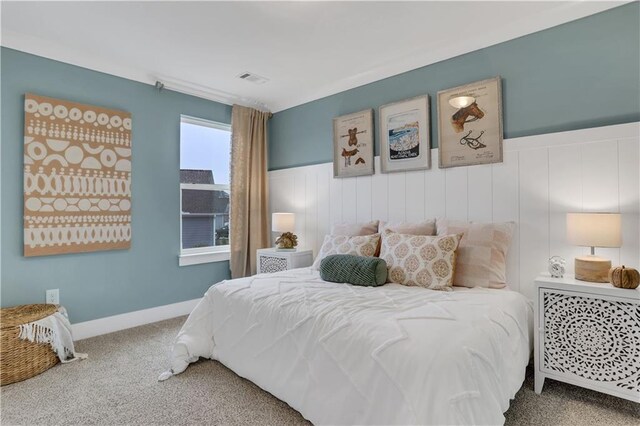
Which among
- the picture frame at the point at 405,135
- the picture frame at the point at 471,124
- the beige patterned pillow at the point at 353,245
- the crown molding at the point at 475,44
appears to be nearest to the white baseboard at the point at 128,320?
the beige patterned pillow at the point at 353,245

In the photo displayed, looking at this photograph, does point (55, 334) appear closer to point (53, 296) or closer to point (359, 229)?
point (53, 296)

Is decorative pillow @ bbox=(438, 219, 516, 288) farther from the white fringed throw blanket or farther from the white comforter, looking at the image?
the white fringed throw blanket

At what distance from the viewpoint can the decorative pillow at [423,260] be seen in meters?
2.12

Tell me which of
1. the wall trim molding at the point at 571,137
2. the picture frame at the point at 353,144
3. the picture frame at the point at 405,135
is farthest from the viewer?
the picture frame at the point at 353,144

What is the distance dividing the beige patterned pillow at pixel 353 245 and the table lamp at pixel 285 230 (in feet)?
2.57

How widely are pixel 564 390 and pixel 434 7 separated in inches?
98.9

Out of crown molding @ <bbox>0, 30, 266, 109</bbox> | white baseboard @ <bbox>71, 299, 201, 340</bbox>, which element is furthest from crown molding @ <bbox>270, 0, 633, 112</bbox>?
white baseboard @ <bbox>71, 299, 201, 340</bbox>

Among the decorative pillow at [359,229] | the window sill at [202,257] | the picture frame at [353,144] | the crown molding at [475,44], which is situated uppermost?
the crown molding at [475,44]

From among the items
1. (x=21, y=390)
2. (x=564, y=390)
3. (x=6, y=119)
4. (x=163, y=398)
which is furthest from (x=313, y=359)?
(x=6, y=119)

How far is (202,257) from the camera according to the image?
3639 millimetres

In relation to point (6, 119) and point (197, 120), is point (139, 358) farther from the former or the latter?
point (197, 120)

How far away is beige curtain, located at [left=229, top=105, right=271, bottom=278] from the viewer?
3840mm

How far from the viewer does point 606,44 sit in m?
2.06

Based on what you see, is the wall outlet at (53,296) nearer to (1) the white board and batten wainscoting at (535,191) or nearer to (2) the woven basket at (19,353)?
(2) the woven basket at (19,353)
